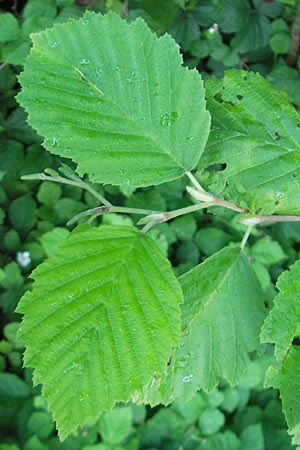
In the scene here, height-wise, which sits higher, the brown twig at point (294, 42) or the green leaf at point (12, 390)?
the brown twig at point (294, 42)

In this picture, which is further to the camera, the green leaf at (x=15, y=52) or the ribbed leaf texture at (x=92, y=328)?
the green leaf at (x=15, y=52)

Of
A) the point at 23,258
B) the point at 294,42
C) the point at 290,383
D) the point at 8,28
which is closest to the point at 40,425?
the point at 23,258

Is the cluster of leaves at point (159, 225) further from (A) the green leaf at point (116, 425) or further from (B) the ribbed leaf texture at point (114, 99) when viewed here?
(B) the ribbed leaf texture at point (114, 99)

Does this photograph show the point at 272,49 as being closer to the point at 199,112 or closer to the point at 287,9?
the point at 287,9

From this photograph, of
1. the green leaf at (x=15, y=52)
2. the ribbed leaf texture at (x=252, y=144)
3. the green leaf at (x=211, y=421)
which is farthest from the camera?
the green leaf at (x=211, y=421)

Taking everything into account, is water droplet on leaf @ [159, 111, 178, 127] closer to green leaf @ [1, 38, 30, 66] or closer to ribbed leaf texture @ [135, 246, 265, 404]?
ribbed leaf texture @ [135, 246, 265, 404]

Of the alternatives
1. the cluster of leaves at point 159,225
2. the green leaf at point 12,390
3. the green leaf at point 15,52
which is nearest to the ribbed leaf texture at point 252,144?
the cluster of leaves at point 159,225
